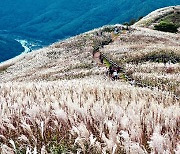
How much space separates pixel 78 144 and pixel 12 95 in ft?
14.3

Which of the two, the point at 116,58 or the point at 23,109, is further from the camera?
the point at 116,58

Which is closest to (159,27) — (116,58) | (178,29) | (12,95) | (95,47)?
(178,29)

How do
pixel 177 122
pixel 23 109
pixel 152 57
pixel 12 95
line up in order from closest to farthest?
pixel 177 122
pixel 23 109
pixel 12 95
pixel 152 57

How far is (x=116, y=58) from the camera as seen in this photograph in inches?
1617

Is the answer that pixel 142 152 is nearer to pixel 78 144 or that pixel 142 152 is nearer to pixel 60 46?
pixel 78 144

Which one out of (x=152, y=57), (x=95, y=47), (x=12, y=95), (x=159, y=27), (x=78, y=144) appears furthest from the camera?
(x=159, y=27)

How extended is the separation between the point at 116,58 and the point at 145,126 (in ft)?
114

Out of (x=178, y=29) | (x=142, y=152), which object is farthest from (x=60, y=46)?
(x=142, y=152)

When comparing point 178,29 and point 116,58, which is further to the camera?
point 178,29

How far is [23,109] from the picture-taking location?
26.7 feet

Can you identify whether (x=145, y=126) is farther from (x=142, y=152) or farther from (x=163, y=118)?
(x=142, y=152)

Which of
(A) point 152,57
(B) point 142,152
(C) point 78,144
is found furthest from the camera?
(A) point 152,57

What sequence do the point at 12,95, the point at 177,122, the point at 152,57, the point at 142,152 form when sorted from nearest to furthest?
1. the point at 142,152
2. the point at 177,122
3. the point at 12,95
4. the point at 152,57

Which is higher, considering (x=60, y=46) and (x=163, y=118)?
(x=163, y=118)
